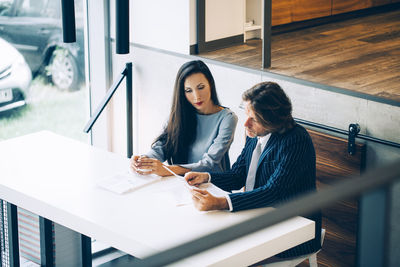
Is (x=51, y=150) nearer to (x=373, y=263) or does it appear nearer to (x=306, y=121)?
(x=306, y=121)

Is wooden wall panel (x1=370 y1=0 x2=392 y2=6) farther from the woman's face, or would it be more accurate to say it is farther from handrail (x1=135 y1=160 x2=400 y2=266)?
handrail (x1=135 y1=160 x2=400 y2=266)

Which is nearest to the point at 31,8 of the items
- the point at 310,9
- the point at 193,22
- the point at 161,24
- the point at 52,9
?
the point at 52,9

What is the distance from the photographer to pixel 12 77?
4.40m

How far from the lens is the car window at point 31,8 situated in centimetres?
434

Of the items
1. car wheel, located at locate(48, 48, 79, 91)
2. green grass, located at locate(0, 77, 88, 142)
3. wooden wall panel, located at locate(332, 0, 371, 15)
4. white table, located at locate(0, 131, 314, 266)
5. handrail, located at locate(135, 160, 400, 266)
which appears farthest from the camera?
wooden wall panel, located at locate(332, 0, 371, 15)

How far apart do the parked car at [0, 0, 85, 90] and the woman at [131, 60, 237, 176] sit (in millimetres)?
1587

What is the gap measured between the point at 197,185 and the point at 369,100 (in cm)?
103

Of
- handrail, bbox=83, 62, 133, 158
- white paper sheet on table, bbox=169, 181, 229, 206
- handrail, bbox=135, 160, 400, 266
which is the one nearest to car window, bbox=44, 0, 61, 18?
handrail, bbox=83, 62, 133, 158

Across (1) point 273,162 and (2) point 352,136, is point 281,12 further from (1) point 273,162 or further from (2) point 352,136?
(1) point 273,162

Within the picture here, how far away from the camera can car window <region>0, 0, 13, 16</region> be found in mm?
4242

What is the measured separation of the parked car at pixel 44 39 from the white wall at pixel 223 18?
1.00 meters

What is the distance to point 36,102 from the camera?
15.0ft

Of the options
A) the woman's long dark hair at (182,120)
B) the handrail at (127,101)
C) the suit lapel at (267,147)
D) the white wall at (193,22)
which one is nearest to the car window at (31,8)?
the handrail at (127,101)

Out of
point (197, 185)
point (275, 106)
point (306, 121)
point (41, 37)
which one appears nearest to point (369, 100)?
point (306, 121)
